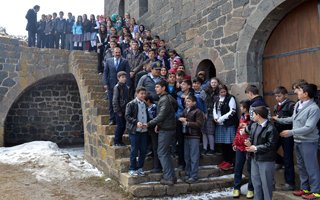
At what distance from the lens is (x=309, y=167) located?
408 cm

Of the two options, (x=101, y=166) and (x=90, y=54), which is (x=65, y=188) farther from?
(x=90, y=54)

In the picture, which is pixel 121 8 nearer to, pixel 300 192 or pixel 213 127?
pixel 213 127

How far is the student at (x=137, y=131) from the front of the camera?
502 centimetres

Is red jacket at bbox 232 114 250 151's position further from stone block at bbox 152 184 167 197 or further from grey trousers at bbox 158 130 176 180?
stone block at bbox 152 184 167 197

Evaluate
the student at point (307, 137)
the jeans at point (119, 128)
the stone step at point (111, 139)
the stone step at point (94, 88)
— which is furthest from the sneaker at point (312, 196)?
the stone step at point (94, 88)

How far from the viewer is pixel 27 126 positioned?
11492 millimetres

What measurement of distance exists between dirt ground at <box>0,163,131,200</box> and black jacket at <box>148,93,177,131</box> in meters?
1.21

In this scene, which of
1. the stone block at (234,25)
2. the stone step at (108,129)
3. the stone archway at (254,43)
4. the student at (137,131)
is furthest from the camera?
the stone step at (108,129)

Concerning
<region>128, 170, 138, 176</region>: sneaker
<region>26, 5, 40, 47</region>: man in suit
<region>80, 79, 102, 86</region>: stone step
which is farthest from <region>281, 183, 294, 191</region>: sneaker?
<region>26, 5, 40, 47</region>: man in suit

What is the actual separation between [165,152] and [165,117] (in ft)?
1.79

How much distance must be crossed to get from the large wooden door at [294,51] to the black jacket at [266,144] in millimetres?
1587

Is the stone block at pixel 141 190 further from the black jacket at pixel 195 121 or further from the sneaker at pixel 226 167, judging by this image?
the sneaker at pixel 226 167

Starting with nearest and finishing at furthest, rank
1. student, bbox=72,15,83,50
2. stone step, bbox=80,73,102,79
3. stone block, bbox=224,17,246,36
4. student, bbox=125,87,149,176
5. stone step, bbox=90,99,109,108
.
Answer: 1. student, bbox=125,87,149,176
2. stone block, bbox=224,17,246,36
3. stone step, bbox=90,99,109,108
4. stone step, bbox=80,73,102,79
5. student, bbox=72,15,83,50

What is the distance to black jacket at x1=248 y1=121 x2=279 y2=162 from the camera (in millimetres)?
3762
